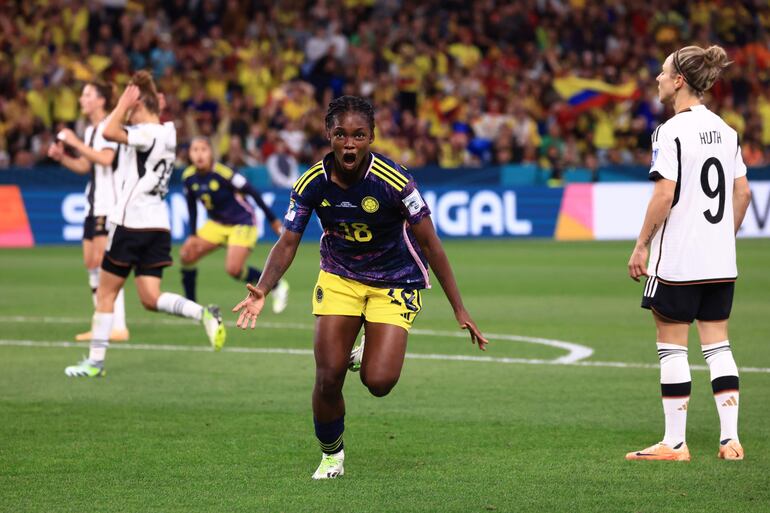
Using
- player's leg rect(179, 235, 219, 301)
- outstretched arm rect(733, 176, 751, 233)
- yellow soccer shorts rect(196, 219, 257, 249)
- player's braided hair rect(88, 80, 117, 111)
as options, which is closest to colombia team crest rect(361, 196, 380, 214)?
outstretched arm rect(733, 176, 751, 233)

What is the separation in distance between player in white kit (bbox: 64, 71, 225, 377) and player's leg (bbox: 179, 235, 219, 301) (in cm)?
417

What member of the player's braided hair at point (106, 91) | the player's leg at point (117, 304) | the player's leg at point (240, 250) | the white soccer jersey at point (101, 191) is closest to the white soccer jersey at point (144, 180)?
the player's braided hair at point (106, 91)

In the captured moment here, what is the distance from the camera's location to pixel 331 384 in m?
6.53

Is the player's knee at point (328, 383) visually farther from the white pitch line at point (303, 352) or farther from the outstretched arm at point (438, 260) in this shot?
the white pitch line at point (303, 352)

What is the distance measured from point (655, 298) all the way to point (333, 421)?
77.2 inches

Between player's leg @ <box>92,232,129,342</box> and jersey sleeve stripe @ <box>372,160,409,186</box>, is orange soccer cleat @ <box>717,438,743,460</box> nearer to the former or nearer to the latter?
jersey sleeve stripe @ <box>372,160,409,186</box>

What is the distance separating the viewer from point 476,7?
3350 cm

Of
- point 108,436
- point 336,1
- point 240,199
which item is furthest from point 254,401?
point 336,1

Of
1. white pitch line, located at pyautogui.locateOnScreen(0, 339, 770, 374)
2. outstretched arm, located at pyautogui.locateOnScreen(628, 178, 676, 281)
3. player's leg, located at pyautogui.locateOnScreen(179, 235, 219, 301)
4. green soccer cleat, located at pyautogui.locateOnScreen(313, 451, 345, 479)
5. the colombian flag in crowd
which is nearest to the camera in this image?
green soccer cleat, located at pyautogui.locateOnScreen(313, 451, 345, 479)

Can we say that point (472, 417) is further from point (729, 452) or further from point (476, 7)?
point (476, 7)

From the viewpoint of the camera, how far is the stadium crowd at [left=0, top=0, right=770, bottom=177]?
26.7m

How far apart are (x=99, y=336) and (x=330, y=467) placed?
4206mm

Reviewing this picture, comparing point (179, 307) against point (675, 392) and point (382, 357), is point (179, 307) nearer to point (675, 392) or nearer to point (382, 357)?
point (382, 357)

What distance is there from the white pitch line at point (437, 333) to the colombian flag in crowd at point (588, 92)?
18371 millimetres
